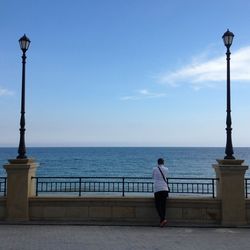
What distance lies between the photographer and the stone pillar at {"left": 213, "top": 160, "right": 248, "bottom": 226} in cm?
1216

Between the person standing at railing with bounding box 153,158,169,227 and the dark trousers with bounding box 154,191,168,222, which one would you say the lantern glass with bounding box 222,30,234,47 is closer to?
the person standing at railing with bounding box 153,158,169,227

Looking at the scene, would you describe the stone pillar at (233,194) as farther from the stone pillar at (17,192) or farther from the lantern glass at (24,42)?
the lantern glass at (24,42)

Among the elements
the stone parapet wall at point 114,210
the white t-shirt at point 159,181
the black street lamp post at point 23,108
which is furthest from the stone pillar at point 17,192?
the white t-shirt at point 159,181

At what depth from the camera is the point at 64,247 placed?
30.2 ft

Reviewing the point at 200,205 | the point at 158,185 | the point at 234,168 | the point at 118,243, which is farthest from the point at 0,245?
the point at 234,168

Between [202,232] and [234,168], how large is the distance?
204cm

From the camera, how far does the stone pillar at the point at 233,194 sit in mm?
12156

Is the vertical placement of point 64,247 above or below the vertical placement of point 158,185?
below

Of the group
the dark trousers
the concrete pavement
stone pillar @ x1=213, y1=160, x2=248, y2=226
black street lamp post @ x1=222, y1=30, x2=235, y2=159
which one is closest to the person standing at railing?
the dark trousers

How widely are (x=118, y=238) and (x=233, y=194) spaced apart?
12.1ft

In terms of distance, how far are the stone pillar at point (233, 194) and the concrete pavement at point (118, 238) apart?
0.44 m

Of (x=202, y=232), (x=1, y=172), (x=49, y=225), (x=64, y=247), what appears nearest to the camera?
(x=64, y=247)

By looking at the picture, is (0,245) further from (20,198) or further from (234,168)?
(234,168)

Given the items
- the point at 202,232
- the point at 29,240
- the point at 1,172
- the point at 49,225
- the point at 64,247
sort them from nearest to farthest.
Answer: the point at 64,247 → the point at 29,240 → the point at 202,232 → the point at 49,225 → the point at 1,172
